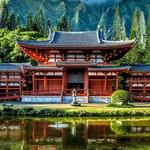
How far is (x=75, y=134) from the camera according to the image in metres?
33.8

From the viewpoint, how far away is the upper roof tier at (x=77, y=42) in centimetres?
5841

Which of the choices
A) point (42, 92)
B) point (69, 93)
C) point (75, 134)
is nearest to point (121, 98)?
point (69, 93)

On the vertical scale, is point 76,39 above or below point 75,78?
above

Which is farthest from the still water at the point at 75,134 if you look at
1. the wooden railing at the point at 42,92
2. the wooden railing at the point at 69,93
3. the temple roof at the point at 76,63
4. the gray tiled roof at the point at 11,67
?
→ the gray tiled roof at the point at 11,67

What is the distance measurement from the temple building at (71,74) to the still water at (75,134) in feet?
45.9

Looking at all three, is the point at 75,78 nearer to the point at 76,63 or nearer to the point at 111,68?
the point at 76,63

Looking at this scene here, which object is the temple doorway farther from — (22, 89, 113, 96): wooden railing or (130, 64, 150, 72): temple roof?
(130, 64, 150, 72): temple roof

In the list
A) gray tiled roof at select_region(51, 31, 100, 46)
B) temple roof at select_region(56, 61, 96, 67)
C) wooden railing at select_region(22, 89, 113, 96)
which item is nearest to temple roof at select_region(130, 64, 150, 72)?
wooden railing at select_region(22, 89, 113, 96)

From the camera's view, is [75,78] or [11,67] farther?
[11,67]

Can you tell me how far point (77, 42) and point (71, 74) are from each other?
4307 millimetres

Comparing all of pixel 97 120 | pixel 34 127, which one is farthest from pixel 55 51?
pixel 34 127

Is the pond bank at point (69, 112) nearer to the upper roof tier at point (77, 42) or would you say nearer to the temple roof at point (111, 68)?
the temple roof at point (111, 68)

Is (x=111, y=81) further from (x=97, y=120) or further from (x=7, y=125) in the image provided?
(x=7, y=125)

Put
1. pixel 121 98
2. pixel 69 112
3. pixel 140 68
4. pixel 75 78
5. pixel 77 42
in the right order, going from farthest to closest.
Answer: pixel 77 42 → pixel 75 78 → pixel 140 68 → pixel 121 98 → pixel 69 112
